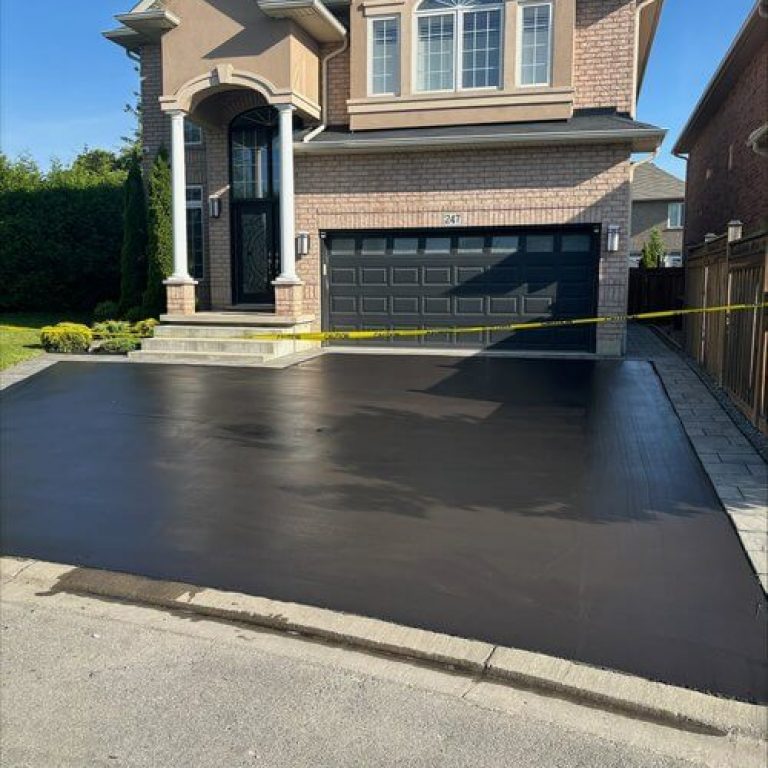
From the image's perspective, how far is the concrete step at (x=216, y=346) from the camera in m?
14.4

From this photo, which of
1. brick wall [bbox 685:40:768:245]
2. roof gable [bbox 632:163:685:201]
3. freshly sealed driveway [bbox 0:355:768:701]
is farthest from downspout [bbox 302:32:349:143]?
roof gable [bbox 632:163:685:201]

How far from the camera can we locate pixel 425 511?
19.1ft

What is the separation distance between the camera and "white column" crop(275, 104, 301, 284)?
1542cm

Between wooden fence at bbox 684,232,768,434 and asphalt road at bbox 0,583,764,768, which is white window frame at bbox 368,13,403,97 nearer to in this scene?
wooden fence at bbox 684,232,768,434

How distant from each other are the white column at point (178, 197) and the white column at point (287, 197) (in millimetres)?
2123

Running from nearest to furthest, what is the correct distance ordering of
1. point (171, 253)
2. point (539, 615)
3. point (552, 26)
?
point (539, 615), point (552, 26), point (171, 253)

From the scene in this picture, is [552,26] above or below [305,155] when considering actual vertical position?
above

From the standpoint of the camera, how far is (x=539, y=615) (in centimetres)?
410

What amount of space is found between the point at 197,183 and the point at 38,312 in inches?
282

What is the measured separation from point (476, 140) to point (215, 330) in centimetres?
630

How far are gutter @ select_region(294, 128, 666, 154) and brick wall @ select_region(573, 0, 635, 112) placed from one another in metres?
1.43

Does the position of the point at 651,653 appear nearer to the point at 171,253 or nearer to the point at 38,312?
the point at 171,253

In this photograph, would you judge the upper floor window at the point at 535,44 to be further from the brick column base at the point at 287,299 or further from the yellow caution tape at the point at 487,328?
the brick column base at the point at 287,299

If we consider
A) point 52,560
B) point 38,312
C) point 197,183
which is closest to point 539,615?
point 52,560
